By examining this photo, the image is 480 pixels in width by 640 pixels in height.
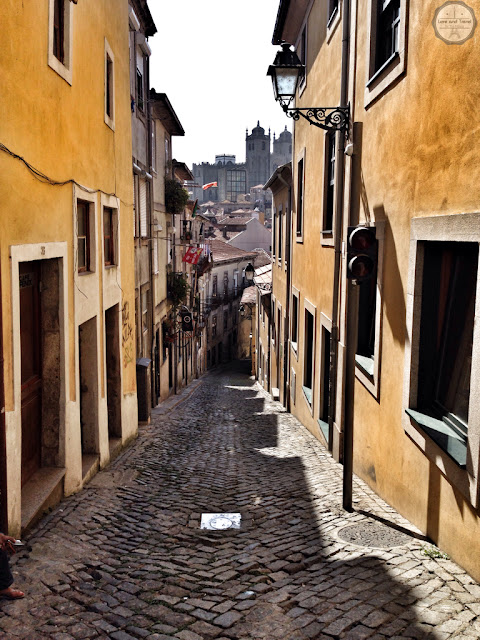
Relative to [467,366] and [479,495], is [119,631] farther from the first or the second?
[467,366]

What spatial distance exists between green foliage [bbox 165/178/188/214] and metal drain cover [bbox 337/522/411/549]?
16323 millimetres

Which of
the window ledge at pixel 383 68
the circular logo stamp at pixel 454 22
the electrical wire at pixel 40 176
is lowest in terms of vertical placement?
the electrical wire at pixel 40 176

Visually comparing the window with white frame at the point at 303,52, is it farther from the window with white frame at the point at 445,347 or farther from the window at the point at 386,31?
the window with white frame at the point at 445,347

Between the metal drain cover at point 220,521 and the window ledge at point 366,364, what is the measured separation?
221 cm

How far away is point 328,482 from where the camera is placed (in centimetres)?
774

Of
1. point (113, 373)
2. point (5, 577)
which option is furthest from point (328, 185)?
point (5, 577)

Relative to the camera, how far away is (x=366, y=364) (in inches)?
299

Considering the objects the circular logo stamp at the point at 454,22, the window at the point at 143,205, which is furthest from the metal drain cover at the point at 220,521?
the window at the point at 143,205

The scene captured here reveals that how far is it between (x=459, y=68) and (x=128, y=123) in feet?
27.4

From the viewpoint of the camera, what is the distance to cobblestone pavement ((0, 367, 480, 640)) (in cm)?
417

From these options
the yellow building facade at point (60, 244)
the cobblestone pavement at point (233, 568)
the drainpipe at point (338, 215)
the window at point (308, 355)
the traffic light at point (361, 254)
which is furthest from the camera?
the window at point (308, 355)

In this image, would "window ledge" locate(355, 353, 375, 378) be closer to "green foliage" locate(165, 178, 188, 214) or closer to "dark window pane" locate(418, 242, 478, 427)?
"dark window pane" locate(418, 242, 478, 427)

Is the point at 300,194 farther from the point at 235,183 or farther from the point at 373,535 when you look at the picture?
the point at 235,183

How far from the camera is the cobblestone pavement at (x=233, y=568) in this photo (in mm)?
4168
